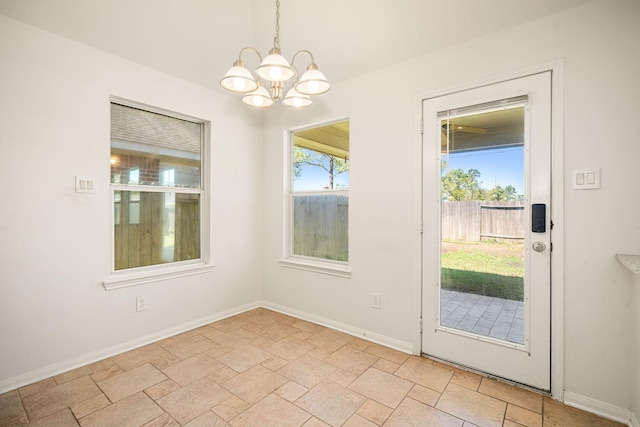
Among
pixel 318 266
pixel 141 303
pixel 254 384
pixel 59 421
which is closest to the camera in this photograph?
pixel 59 421

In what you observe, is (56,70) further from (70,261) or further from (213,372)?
(213,372)

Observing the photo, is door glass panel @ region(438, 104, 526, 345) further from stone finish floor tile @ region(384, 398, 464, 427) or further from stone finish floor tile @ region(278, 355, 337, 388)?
stone finish floor tile @ region(278, 355, 337, 388)

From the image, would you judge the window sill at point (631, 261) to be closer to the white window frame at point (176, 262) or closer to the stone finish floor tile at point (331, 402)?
the stone finish floor tile at point (331, 402)

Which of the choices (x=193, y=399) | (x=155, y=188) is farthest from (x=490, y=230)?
(x=155, y=188)

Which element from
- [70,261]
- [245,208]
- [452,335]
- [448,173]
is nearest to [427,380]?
[452,335]

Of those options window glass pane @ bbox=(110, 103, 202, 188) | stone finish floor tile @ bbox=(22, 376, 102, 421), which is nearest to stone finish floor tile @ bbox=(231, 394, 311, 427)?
stone finish floor tile @ bbox=(22, 376, 102, 421)

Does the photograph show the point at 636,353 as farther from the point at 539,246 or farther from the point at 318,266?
the point at 318,266

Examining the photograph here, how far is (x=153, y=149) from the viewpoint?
9.54 ft

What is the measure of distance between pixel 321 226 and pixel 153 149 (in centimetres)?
185

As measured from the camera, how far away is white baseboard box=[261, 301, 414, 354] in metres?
2.64

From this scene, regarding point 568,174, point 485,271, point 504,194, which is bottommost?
point 485,271

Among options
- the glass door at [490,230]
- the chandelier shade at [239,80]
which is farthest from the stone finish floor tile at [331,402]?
the chandelier shade at [239,80]

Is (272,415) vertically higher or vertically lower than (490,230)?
lower

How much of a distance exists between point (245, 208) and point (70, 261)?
5.54 ft
